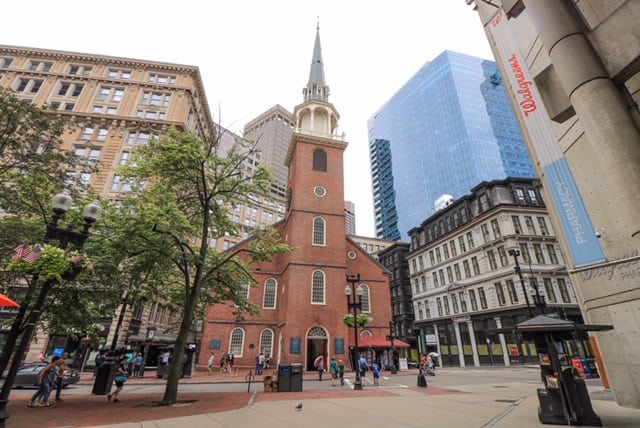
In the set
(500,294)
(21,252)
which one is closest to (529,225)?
(500,294)

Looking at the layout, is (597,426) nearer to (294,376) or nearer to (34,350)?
(294,376)

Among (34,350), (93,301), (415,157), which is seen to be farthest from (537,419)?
(415,157)

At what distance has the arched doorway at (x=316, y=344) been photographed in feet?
84.1

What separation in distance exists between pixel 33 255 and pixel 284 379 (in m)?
11.2

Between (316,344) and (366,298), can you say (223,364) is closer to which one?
(316,344)

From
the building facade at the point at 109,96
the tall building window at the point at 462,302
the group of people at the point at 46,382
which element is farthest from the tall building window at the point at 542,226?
the building facade at the point at 109,96

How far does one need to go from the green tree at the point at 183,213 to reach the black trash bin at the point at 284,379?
315 centimetres

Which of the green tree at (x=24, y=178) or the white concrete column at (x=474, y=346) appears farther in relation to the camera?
the white concrete column at (x=474, y=346)

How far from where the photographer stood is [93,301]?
11.3 meters

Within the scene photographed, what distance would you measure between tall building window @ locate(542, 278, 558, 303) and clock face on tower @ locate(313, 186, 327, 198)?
25.2m

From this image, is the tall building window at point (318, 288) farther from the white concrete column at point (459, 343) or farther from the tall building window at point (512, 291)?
the white concrete column at point (459, 343)

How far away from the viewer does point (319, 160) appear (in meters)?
32.4

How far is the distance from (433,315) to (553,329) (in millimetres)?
40211

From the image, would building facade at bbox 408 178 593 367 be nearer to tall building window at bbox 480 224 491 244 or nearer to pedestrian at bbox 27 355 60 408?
tall building window at bbox 480 224 491 244
